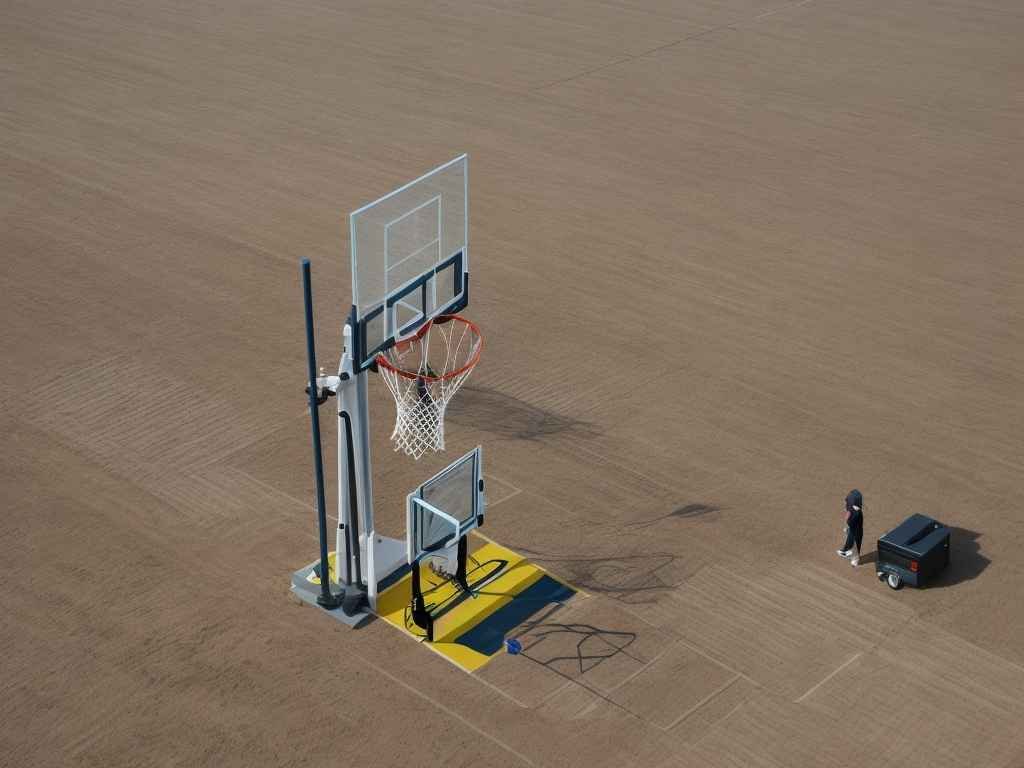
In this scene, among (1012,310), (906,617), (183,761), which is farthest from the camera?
(1012,310)

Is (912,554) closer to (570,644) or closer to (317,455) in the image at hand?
(570,644)

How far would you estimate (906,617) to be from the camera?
70.6ft

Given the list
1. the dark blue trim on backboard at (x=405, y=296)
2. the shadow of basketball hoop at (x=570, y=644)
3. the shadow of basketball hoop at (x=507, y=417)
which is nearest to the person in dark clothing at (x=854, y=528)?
the shadow of basketball hoop at (x=570, y=644)

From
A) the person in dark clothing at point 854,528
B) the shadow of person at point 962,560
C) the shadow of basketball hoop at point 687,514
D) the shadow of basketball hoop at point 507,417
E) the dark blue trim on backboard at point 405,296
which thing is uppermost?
the dark blue trim on backboard at point 405,296

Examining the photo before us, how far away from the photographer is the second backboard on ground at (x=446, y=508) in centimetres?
2061

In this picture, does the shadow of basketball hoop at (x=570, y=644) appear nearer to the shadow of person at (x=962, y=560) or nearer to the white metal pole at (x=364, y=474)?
the white metal pole at (x=364, y=474)

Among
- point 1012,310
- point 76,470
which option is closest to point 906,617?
point 1012,310

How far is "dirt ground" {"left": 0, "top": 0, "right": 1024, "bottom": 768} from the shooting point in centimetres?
1998

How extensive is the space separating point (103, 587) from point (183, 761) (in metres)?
3.94

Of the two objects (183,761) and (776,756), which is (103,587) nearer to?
(183,761)

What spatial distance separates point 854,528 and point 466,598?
568 cm

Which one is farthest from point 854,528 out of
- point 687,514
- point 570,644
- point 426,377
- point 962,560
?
point 426,377

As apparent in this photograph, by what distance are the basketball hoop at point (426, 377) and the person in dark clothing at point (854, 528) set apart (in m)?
5.89

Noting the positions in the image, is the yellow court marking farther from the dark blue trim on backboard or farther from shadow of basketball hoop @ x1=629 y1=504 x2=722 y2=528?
the dark blue trim on backboard
